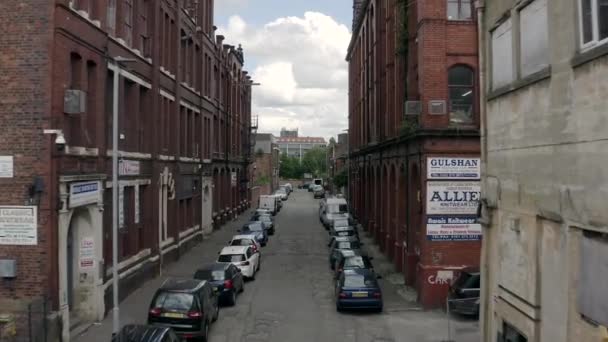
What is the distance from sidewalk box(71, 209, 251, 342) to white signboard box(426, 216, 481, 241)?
409 inches

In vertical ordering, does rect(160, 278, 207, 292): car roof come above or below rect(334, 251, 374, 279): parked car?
above

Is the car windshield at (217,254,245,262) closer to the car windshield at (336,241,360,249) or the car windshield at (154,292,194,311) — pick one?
the car windshield at (336,241,360,249)

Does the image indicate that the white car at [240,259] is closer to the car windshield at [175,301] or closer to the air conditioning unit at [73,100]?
the car windshield at [175,301]

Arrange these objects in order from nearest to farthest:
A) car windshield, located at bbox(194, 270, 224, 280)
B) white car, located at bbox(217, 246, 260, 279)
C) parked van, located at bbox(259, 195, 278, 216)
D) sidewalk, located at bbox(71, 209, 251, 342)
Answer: sidewalk, located at bbox(71, 209, 251, 342)
car windshield, located at bbox(194, 270, 224, 280)
white car, located at bbox(217, 246, 260, 279)
parked van, located at bbox(259, 195, 278, 216)

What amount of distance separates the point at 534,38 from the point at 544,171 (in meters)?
2.47

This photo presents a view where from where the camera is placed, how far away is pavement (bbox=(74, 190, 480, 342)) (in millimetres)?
17406

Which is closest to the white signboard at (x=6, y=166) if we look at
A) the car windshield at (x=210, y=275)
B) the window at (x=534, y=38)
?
the car windshield at (x=210, y=275)

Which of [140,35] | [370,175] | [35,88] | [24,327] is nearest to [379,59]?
[370,175]

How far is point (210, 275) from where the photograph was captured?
21.1 m

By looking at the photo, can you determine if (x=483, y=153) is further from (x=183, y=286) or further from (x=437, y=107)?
(x=183, y=286)

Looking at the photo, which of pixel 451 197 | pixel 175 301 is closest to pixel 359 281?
pixel 451 197

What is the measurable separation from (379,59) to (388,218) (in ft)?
33.1

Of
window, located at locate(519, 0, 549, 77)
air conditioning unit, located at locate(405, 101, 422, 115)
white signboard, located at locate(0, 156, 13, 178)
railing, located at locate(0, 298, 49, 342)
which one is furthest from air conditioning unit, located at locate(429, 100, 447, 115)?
railing, located at locate(0, 298, 49, 342)

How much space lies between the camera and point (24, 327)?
15078mm
